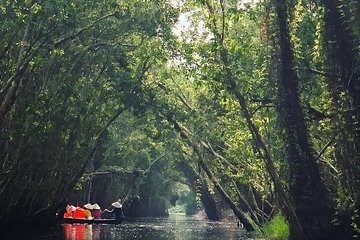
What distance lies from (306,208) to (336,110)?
3010 mm

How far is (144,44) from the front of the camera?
69.5 ft

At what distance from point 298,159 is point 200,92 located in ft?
33.2

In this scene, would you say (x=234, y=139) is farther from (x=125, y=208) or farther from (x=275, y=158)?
(x=125, y=208)

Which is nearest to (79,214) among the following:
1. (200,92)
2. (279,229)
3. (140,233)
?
(140,233)

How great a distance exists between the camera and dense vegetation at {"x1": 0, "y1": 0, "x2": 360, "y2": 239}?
14.4 meters

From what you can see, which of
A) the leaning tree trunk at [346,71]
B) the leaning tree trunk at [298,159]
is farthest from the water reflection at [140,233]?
the leaning tree trunk at [346,71]

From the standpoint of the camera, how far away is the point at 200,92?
81.6 ft

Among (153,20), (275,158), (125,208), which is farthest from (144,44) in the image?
(125,208)

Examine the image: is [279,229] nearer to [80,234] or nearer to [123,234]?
[123,234]

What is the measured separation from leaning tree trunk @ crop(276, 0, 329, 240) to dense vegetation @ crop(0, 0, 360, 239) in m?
0.03

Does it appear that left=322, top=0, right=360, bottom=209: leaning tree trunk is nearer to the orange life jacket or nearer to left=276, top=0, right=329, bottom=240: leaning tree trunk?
left=276, top=0, right=329, bottom=240: leaning tree trunk

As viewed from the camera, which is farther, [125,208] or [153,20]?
[125,208]

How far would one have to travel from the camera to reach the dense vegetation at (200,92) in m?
14.4

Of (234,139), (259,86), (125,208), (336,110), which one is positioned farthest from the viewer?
(125,208)
